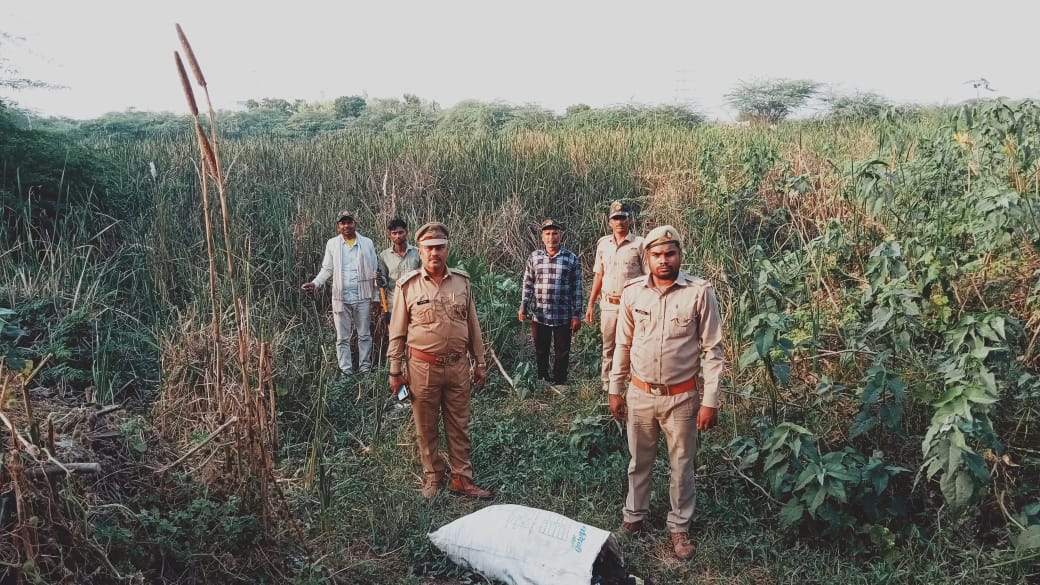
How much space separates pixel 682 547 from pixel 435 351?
5.63 feet

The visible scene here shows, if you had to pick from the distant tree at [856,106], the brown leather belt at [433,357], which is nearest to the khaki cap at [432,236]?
the brown leather belt at [433,357]

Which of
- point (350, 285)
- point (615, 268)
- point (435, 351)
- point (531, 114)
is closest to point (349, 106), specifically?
point (531, 114)

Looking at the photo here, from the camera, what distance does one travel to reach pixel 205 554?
254cm

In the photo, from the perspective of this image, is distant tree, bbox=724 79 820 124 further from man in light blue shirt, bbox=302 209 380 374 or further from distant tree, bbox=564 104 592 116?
man in light blue shirt, bbox=302 209 380 374

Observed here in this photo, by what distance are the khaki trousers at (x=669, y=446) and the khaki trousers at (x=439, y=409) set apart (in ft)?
3.55

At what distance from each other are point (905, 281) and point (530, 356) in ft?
11.8

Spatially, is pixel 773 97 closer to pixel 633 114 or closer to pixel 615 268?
Result: pixel 633 114

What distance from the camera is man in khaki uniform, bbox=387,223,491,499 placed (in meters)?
3.95

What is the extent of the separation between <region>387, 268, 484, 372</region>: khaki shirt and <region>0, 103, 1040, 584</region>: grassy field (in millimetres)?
583

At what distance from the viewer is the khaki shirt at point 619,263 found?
526cm

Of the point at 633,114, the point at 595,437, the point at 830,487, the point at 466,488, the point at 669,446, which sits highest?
the point at 633,114

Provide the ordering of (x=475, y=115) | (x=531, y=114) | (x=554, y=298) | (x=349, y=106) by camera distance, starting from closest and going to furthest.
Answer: (x=554, y=298), (x=531, y=114), (x=475, y=115), (x=349, y=106)

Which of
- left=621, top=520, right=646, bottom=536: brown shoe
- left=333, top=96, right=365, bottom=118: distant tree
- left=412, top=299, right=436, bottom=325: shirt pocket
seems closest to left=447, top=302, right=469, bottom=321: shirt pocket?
left=412, top=299, right=436, bottom=325: shirt pocket

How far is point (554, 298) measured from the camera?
562 cm
